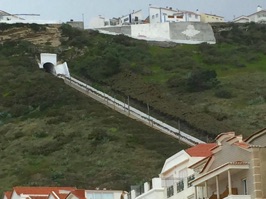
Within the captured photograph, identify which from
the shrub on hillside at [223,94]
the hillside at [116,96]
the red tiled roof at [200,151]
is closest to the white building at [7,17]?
the hillside at [116,96]

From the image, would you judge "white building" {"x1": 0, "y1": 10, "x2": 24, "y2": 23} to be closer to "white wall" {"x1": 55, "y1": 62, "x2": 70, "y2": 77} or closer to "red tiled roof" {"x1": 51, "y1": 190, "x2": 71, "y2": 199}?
"white wall" {"x1": 55, "y1": 62, "x2": 70, "y2": 77}

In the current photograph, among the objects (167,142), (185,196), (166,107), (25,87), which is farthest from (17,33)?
(185,196)

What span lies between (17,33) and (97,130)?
51796 mm

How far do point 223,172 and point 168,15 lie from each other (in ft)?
424

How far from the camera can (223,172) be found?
3650 cm

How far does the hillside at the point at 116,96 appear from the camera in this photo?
270 ft

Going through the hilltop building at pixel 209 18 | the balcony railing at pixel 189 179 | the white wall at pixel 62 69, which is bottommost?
the white wall at pixel 62 69

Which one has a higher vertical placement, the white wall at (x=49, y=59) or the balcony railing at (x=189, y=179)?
the balcony railing at (x=189, y=179)

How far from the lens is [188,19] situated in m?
167

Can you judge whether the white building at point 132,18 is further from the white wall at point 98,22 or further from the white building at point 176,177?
the white building at point 176,177

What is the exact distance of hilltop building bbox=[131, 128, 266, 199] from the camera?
35500 mm

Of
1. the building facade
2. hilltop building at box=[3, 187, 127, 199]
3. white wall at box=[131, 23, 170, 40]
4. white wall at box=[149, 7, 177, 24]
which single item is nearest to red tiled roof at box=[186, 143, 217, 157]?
the building facade

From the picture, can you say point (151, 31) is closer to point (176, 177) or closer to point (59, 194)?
point (59, 194)

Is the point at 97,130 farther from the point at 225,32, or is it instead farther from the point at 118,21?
the point at 118,21
